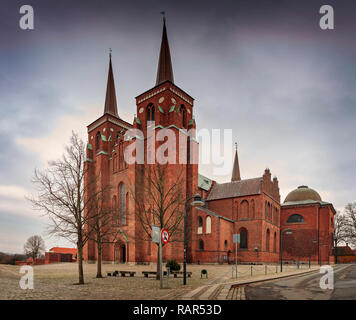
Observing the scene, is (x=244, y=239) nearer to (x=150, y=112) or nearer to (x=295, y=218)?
(x=295, y=218)

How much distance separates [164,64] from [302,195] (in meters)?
40.6

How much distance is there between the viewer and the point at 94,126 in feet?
183

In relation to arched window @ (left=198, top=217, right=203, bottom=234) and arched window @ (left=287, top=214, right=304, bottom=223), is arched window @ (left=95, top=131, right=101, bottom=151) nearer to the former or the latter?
arched window @ (left=198, top=217, right=203, bottom=234)

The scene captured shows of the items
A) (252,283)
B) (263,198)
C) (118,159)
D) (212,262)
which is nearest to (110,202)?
(118,159)

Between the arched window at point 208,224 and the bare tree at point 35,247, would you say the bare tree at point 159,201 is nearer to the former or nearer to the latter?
the arched window at point 208,224

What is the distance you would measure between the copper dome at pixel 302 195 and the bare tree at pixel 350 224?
22.3 feet

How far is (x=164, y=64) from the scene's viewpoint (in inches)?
1897

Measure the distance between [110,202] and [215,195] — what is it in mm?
19307

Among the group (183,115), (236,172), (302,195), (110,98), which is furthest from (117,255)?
(302,195)

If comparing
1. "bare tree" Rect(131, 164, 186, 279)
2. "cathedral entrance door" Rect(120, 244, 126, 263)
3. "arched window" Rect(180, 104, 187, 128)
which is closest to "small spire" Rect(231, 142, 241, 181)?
"arched window" Rect(180, 104, 187, 128)

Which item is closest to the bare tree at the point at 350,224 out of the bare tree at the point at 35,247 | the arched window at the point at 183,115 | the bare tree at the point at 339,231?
the bare tree at the point at 339,231
